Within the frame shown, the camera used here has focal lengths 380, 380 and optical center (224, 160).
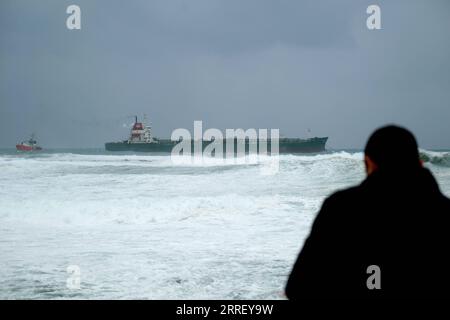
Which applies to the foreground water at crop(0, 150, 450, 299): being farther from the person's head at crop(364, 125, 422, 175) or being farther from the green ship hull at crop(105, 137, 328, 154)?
the green ship hull at crop(105, 137, 328, 154)

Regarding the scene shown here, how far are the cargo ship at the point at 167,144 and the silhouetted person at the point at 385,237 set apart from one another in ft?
213

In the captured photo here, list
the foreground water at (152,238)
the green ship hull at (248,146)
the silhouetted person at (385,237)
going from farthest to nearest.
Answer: the green ship hull at (248,146), the foreground water at (152,238), the silhouetted person at (385,237)

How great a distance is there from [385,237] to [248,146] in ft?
236

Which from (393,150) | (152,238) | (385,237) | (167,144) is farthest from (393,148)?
(167,144)

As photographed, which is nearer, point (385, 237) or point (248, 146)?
point (385, 237)

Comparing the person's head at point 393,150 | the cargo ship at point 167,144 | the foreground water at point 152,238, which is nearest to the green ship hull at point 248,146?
the cargo ship at point 167,144

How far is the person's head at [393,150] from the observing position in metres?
1.40

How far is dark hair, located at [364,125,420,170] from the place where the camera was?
1.40 m

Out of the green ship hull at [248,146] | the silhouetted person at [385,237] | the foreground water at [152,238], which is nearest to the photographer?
the silhouetted person at [385,237]

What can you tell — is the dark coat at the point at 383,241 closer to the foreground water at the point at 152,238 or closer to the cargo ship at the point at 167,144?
the foreground water at the point at 152,238

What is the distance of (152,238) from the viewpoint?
7355 millimetres

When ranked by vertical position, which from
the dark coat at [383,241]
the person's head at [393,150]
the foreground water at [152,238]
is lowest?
the foreground water at [152,238]

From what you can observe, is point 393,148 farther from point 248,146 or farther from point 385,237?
point 248,146

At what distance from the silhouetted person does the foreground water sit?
2.42 feet
